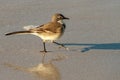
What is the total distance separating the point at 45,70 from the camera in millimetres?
6078

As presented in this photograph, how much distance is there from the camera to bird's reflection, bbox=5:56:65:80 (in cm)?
579

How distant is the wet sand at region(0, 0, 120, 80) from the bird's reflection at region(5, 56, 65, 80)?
26 mm

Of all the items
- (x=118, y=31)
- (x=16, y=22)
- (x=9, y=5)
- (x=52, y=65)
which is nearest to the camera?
(x=52, y=65)

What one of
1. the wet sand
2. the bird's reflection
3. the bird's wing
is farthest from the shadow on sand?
the bird's reflection

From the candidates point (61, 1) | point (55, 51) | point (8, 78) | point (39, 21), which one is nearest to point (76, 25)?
point (39, 21)

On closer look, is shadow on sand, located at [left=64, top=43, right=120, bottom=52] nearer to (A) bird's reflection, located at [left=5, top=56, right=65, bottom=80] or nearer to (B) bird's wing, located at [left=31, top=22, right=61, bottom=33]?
(B) bird's wing, located at [left=31, top=22, right=61, bottom=33]

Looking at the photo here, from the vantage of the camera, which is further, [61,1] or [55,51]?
[61,1]

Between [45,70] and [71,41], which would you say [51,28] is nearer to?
[71,41]

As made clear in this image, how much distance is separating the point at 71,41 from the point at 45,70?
4.22 feet

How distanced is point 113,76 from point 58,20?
64.3 inches

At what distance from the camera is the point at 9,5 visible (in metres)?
9.55

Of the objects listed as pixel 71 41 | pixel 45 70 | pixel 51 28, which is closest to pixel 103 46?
pixel 71 41

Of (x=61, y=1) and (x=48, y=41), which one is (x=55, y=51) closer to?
(x=48, y=41)

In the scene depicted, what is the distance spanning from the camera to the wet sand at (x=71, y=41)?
5.97m
